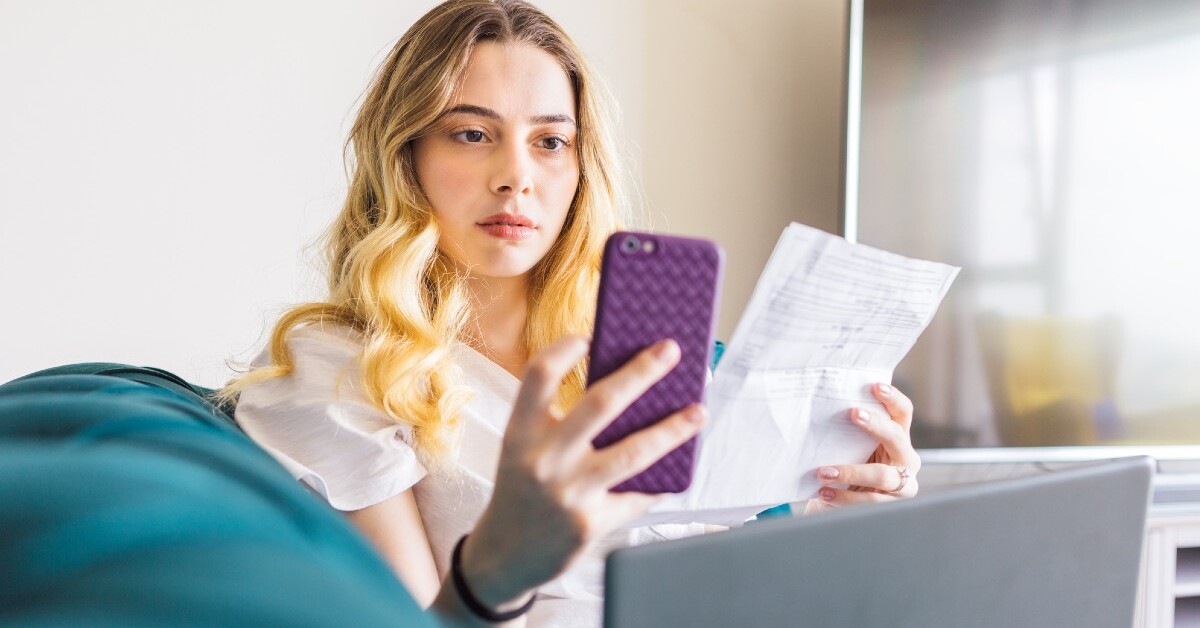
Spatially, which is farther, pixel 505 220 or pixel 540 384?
pixel 505 220

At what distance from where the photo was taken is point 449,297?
43.2 inches

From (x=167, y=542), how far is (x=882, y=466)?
2.09 feet

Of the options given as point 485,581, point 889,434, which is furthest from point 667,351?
point 889,434

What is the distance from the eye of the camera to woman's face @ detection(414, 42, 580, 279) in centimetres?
105

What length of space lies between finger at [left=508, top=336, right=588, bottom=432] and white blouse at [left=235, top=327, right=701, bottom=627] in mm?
404

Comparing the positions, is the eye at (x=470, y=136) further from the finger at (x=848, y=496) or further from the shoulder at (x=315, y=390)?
the finger at (x=848, y=496)

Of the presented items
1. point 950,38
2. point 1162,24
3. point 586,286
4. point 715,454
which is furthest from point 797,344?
point 1162,24

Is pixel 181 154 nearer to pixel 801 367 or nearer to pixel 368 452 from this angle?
pixel 368 452

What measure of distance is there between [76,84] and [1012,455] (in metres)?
1.99

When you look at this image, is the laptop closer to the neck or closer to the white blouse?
the white blouse

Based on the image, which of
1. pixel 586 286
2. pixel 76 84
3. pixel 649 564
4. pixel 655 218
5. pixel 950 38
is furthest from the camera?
pixel 655 218

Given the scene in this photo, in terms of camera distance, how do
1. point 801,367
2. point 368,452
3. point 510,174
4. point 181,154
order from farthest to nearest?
point 181,154 → point 510,174 → point 368,452 → point 801,367

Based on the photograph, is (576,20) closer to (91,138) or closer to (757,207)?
(757,207)

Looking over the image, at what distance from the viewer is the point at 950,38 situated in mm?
2049
